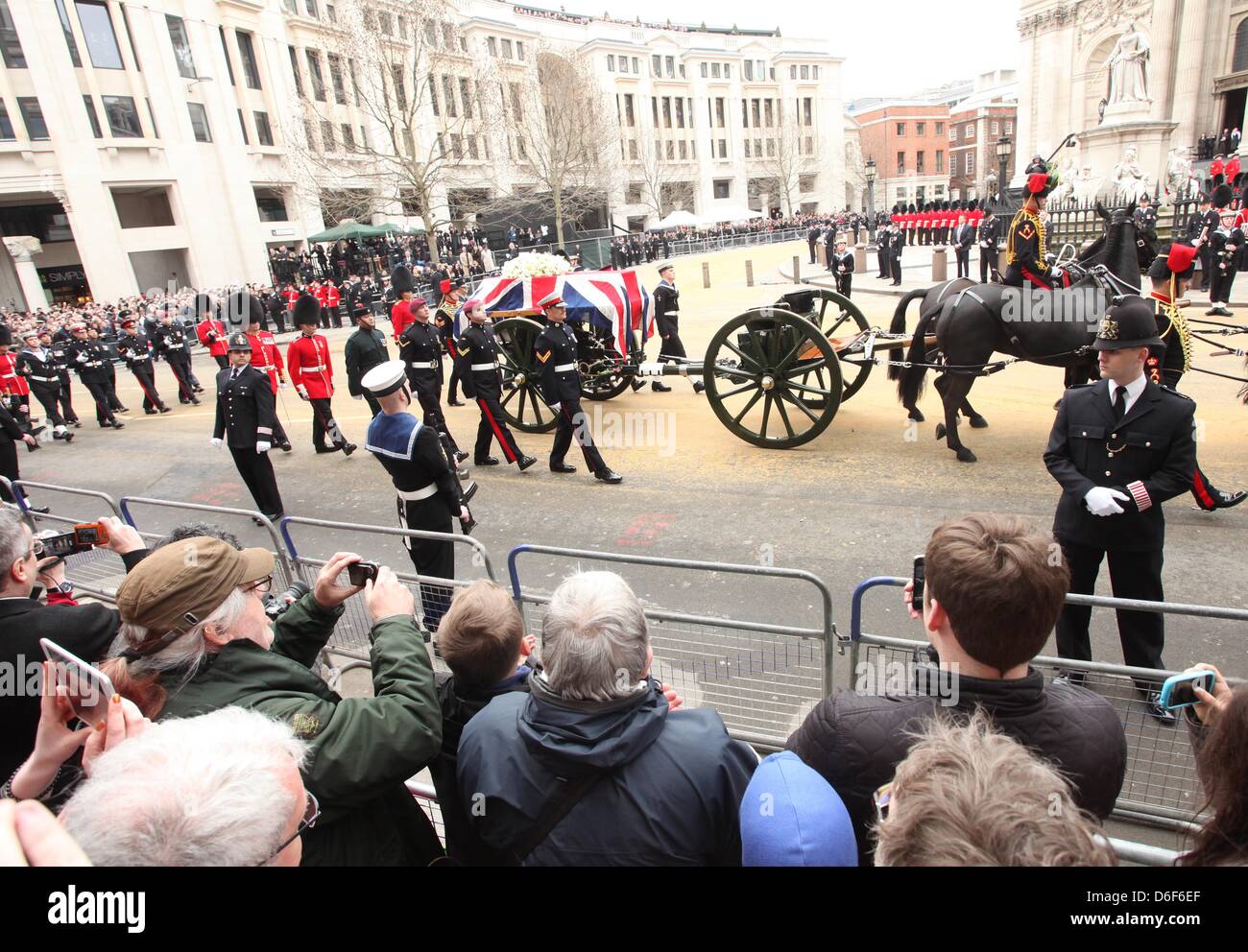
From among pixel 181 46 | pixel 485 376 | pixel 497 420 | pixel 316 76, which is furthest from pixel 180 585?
pixel 316 76

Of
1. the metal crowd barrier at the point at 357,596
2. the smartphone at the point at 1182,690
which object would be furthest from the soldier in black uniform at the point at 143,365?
the smartphone at the point at 1182,690

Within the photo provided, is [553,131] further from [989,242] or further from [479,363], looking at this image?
[479,363]

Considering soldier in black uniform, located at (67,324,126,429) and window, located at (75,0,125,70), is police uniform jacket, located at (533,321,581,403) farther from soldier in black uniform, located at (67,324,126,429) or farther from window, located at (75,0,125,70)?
window, located at (75,0,125,70)

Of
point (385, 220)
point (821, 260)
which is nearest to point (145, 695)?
point (821, 260)

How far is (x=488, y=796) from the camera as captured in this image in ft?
5.61

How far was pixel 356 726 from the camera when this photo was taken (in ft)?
5.83

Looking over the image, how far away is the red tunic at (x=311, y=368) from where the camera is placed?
9258mm

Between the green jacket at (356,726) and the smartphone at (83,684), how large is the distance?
0.29 meters

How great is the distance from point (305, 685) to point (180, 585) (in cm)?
47

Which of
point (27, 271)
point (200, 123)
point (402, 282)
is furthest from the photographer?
point (200, 123)

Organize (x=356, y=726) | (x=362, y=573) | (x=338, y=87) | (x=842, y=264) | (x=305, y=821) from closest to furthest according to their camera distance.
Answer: (x=305, y=821) < (x=356, y=726) < (x=362, y=573) < (x=842, y=264) < (x=338, y=87)

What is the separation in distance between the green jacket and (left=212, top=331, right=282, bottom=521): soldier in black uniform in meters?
5.41

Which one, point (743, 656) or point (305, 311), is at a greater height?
point (305, 311)
